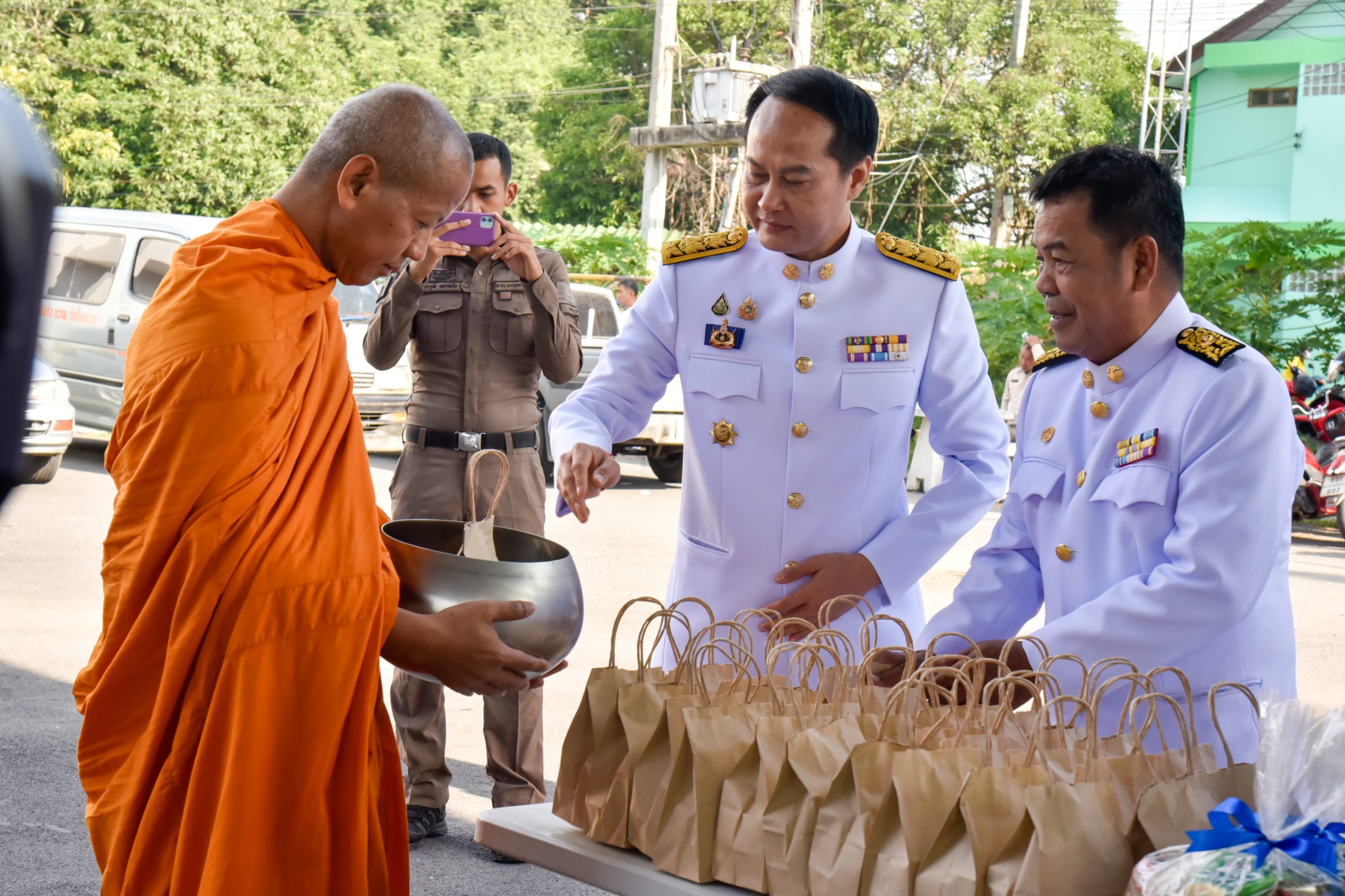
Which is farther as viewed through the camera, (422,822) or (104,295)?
(104,295)

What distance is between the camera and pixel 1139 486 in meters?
2.07

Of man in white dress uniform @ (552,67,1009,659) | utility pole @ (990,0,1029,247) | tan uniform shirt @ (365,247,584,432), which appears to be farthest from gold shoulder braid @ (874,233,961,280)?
utility pole @ (990,0,1029,247)

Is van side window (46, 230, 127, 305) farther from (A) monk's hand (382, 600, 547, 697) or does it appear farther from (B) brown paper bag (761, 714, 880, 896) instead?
(B) brown paper bag (761, 714, 880, 896)

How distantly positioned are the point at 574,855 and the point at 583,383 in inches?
366

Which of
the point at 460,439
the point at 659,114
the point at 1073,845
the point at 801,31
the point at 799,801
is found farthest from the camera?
the point at 659,114

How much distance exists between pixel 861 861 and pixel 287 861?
83cm

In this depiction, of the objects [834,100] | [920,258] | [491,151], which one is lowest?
[920,258]

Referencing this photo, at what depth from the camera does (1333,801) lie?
139 centimetres

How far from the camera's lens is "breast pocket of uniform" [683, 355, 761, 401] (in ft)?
8.79

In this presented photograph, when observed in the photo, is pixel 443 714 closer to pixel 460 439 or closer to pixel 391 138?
pixel 460 439

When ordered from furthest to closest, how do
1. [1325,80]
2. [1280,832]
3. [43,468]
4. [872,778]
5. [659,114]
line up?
[1325,80] < [659,114] < [43,468] < [872,778] < [1280,832]

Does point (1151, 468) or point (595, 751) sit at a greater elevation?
point (1151, 468)

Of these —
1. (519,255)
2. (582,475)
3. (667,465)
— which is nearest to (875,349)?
(582,475)

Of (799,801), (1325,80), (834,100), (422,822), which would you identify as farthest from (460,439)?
(1325,80)
